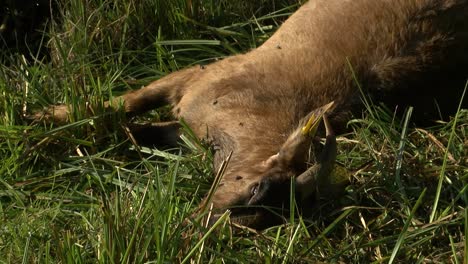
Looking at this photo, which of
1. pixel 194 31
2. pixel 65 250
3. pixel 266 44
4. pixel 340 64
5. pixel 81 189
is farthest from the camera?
pixel 194 31

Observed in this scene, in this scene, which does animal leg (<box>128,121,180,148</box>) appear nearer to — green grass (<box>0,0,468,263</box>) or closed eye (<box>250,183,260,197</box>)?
green grass (<box>0,0,468,263</box>)

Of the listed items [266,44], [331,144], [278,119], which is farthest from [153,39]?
[331,144]

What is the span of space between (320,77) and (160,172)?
39.0 inches

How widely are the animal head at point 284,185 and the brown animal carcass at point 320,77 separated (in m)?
0.40

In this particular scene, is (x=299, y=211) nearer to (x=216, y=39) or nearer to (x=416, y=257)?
(x=416, y=257)

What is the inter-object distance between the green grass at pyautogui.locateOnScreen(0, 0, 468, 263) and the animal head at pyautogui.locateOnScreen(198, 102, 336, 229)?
0.30 ft

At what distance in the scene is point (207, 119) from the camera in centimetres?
582

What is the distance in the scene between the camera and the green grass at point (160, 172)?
4535 millimetres

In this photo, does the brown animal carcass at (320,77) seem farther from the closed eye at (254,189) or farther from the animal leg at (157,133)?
the closed eye at (254,189)

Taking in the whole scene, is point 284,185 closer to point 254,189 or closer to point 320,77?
point 254,189

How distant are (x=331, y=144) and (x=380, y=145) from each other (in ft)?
2.68

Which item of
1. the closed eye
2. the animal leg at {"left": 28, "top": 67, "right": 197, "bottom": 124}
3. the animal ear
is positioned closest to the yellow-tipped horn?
the animal ear

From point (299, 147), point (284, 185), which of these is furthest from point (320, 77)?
point (284, 185)

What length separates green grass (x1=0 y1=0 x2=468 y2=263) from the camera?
4.54 m
